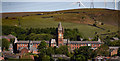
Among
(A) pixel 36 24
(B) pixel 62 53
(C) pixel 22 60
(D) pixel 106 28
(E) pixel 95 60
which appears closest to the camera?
(C) pixel 22 60

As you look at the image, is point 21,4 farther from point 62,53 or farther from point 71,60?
point 71,60

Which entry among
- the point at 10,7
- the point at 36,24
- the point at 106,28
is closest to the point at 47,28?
the point at 36,24

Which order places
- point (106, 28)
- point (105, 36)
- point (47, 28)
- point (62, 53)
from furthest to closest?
point (47, 28) → point (106, 28) → point (105, 36) → point (62, 53)

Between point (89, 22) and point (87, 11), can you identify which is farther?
point (87, 11)

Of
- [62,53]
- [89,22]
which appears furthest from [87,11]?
[62,53]

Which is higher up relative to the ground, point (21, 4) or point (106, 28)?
point (21, 4)

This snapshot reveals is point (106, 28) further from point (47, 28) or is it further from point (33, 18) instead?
point (33, 18)
